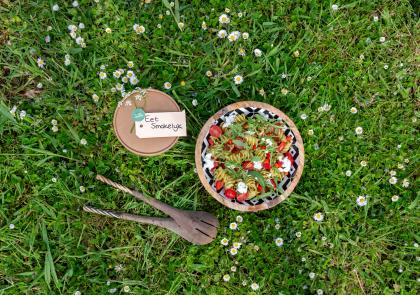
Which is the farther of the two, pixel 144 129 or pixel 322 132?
pixel 322 132

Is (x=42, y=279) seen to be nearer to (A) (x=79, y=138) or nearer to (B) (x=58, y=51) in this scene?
(A) (x=79, y=138)

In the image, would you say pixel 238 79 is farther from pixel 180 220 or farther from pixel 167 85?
pixel 180 220

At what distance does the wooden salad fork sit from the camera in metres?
2.84

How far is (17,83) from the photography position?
118 inches

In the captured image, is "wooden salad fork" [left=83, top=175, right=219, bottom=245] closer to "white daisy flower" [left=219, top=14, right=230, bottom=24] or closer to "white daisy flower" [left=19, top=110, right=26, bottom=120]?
"white daisy flower" [left=19, top=110, right=26, bottom=120]

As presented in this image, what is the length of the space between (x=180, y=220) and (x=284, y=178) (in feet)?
2.53

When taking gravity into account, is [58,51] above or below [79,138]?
above

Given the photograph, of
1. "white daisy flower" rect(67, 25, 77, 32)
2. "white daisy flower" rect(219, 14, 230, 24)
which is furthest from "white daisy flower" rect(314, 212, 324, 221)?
"white daisy flower" rect(67, 25, 77, 32)

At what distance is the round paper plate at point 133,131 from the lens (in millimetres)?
2830

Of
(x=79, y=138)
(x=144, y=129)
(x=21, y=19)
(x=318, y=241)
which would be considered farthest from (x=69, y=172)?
(x=318, y=241)

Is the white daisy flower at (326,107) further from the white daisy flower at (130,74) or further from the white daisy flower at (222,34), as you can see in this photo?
the white daisy flower at (130,74)

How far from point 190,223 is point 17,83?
161 centimetres

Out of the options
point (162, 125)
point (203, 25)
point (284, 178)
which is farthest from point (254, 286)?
point (203, 25)

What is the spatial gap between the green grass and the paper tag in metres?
0.15
